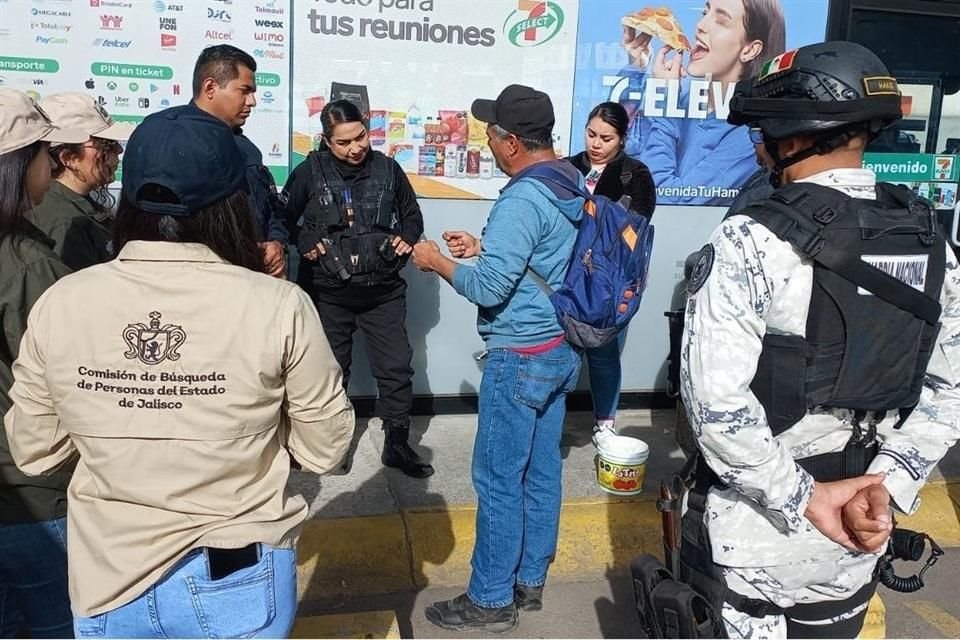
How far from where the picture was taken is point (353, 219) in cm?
407

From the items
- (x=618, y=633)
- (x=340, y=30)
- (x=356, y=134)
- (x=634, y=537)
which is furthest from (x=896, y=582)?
(x=340, y=30)

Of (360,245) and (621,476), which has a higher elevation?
(360,245)

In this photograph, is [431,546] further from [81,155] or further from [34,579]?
[81,155]

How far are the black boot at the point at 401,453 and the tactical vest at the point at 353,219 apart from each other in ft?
2.57

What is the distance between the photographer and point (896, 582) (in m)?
2.05

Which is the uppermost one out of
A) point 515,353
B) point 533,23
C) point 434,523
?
point 533,23

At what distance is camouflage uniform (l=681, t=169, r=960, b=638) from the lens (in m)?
1.68

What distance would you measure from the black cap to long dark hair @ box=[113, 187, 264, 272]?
141 cm

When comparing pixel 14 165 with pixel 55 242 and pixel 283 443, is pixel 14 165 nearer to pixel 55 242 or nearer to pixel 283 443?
pixel 55 242

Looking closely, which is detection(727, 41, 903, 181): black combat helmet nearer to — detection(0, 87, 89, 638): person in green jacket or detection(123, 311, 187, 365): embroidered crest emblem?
detection(123, 311, 187, 365): embroidered crest emblem

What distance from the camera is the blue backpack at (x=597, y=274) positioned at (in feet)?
9.71

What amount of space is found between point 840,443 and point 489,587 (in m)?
1.73

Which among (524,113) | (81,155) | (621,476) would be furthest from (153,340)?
(621,476)

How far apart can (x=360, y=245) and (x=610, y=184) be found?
145cm
